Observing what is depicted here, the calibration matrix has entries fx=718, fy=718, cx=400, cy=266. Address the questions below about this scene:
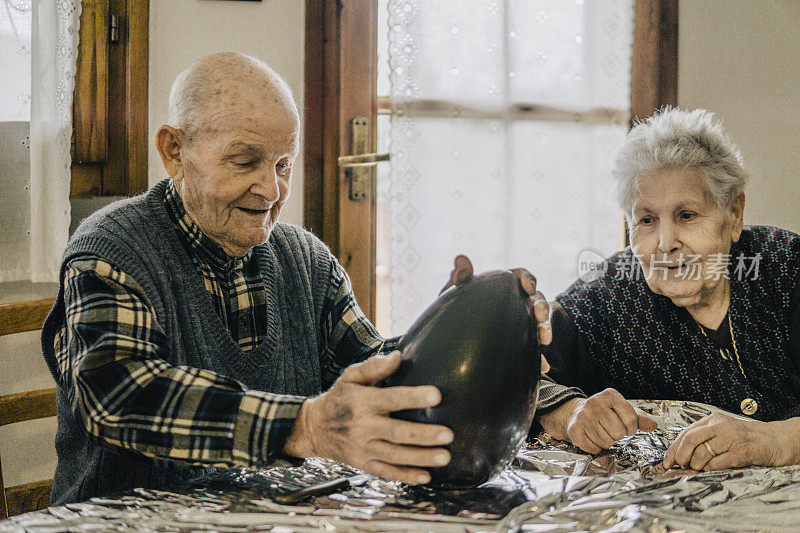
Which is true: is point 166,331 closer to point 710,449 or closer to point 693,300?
point 710,449

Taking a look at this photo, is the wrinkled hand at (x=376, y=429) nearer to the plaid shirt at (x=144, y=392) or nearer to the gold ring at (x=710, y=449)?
the plaid shirt at (x=144, y=392)

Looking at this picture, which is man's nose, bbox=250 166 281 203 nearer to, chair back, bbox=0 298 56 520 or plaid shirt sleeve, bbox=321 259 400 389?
plaid shirt sleeve, bbox=321 259 400 389

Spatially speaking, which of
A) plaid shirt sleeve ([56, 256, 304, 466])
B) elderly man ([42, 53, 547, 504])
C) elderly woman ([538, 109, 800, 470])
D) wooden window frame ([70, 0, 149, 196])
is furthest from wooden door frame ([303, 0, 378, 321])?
plaid shirt sleeve ([56, 256, 304, 466])

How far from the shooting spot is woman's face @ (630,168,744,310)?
1.53 metres

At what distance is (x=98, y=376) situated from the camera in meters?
0.97

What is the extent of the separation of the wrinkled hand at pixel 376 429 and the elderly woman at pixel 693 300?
66cm

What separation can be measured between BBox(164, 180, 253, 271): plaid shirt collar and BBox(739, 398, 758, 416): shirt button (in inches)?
42.3

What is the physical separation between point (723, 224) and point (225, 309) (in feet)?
3.50

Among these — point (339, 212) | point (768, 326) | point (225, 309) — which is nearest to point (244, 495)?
point (225, 309)

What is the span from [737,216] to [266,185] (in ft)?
3.45

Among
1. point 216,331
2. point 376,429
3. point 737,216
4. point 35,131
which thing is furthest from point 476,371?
point 35,131

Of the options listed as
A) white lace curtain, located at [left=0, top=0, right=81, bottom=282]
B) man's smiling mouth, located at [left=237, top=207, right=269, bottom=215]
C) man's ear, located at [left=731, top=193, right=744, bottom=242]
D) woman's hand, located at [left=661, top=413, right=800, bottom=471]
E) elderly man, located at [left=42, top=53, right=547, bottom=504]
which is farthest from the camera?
white lace curtain, located at [left=0, top=0, right=81, bottom=282]

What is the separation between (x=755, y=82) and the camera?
9.36 ft

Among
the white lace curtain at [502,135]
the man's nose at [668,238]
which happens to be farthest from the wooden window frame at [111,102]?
the man's nose at [668,238]
